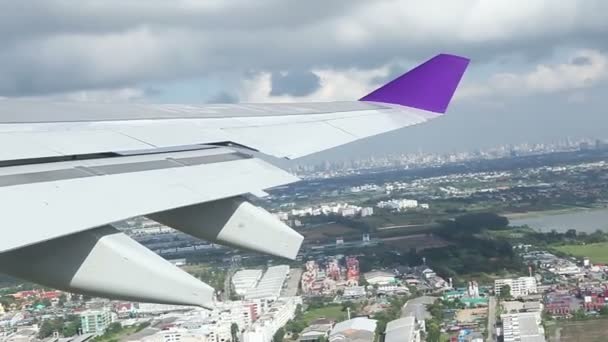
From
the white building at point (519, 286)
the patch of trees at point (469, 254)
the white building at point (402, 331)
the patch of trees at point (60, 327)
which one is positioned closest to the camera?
the white building at point (402, 331)

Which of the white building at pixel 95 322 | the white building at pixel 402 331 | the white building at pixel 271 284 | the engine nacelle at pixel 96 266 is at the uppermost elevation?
the engine nacelle at pixel 96 266

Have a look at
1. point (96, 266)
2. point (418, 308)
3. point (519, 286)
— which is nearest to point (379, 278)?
point (418, 308)

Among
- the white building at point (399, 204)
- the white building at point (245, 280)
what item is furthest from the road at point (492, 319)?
the white building at point (399, 204)

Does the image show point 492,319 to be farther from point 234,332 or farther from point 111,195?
point 111,195

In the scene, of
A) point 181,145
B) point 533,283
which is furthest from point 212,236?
point 533,283

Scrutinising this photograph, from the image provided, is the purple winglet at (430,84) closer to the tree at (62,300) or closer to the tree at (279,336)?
the tree at (279,336)

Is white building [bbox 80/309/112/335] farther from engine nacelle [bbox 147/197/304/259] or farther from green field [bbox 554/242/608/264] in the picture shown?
green field [bbox 554/242/608/264]

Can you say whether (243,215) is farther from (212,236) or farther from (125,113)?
(125,113)
